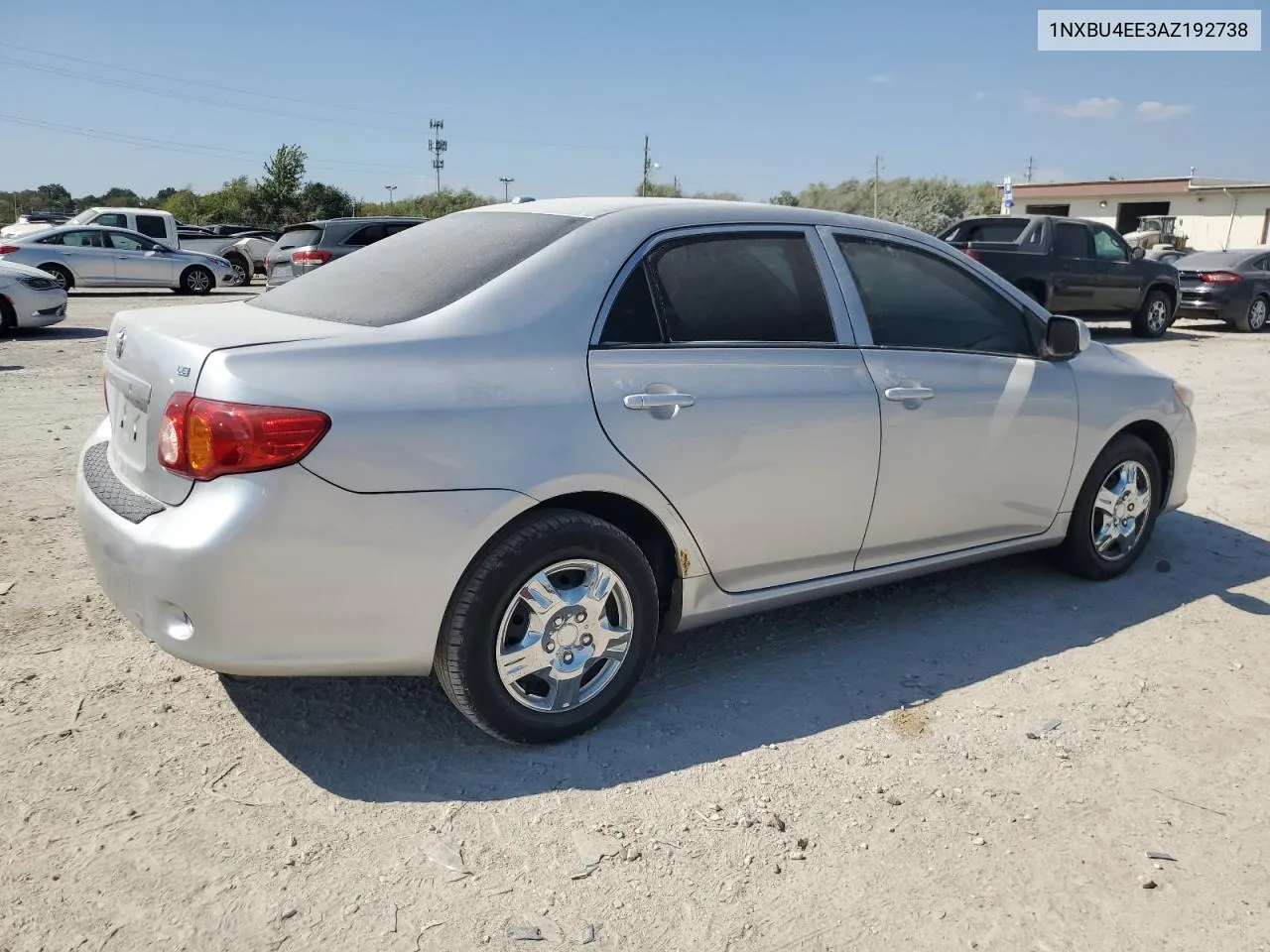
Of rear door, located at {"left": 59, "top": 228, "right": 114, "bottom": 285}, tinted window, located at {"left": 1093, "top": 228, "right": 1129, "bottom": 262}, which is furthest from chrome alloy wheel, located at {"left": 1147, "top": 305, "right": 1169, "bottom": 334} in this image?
rear door, located at {"left": 59, "top": 228, "right": 114, "bottom": 285}

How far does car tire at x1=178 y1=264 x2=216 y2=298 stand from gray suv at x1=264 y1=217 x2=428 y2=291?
19.9ft

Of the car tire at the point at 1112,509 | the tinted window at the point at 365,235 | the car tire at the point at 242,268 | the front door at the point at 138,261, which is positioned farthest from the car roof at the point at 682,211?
the car tire at the point at 242,268

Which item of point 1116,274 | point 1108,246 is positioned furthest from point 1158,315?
point 1108,246

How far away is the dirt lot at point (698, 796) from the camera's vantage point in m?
2.50

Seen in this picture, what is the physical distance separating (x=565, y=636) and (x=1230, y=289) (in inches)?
706

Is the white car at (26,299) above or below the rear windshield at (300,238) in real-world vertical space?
below

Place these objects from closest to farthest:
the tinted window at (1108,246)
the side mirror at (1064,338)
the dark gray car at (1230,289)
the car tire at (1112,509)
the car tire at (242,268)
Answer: the side mirror at (1064,338), the car tire at (1112,509), the tinted window at (1108,246), the dark gray car at (1230,289), the car tire at (242,268)

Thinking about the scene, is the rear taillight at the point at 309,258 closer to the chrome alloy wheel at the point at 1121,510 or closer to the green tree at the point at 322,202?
the chrome alloy wheel at the point at 1121,510

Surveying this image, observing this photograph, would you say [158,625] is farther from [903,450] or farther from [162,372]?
[903,450]

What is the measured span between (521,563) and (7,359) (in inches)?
394

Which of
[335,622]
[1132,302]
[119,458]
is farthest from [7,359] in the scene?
[1132,302]

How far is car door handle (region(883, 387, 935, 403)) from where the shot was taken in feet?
12.6

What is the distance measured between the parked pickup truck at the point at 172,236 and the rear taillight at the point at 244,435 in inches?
802

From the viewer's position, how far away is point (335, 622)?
2.85 metres
